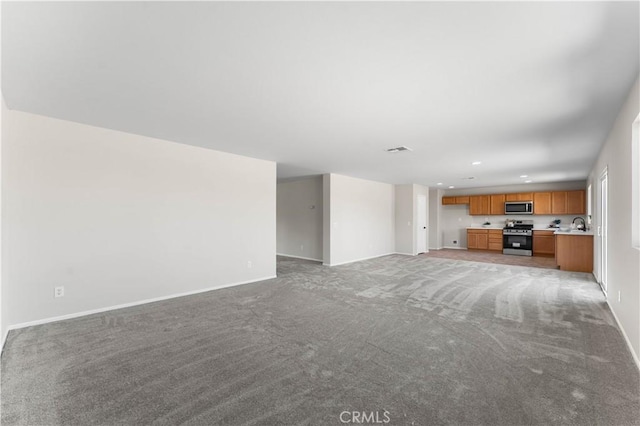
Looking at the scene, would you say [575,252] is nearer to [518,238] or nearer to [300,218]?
[518,238]

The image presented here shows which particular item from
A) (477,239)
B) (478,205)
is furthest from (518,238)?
(478,205)

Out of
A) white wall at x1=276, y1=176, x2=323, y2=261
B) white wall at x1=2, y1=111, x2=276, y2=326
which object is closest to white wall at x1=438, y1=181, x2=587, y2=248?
white wall at x1=276, y1=176, x2=323, y2=261

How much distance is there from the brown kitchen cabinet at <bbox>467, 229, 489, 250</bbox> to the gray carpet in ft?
20.5

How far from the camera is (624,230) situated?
9.39 feet

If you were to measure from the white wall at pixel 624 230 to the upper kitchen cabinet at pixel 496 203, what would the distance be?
6624 mm

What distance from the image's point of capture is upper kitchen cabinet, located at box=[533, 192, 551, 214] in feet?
29.4

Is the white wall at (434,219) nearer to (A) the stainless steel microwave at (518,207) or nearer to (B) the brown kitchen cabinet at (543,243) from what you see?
(A) the stainless steel microwave at (518,207)

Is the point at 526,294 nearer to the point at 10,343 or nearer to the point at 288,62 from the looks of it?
the point at 288,62

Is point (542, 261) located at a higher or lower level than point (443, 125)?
lower

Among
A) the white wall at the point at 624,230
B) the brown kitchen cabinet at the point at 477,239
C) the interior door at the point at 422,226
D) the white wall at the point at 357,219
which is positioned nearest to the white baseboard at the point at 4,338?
the white wall at the point at 357,219

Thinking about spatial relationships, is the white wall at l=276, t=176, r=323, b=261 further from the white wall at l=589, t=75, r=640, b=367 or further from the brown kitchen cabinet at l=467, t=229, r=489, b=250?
the brown kitchen cabinet at l=467, t=229, r=489, b=250

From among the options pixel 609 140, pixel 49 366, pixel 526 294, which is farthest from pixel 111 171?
pixel 609 140

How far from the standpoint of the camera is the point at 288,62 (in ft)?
6.88

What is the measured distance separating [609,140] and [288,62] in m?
4.55
